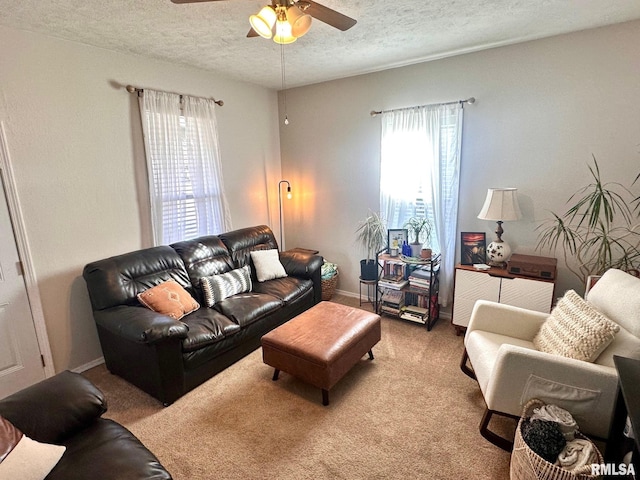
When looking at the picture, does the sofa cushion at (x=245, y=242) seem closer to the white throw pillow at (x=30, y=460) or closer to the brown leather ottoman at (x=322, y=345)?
the brown leather ottoman at (x=322, y=345)

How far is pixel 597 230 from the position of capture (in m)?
2.73

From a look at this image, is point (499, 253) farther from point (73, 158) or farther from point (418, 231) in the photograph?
point (73, 158)

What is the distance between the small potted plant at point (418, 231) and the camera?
11.2ft

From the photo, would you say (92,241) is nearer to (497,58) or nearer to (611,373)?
(611,373)

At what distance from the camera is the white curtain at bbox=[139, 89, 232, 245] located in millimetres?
3078

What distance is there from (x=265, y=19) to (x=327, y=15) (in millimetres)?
351

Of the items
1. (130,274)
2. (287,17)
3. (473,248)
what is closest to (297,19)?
(287,17)

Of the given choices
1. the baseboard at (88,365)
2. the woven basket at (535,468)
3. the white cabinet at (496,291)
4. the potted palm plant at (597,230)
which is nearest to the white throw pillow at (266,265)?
the baseboard at (88,365)

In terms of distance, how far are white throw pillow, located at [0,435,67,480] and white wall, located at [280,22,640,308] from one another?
329 cm

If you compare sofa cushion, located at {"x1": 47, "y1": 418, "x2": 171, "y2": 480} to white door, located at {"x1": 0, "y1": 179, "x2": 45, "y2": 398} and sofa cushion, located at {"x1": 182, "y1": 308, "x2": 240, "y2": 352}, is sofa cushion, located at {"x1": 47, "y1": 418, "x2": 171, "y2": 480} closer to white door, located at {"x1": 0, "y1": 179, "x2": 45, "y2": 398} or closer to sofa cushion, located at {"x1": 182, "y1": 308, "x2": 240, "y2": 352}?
sofa cushion, located at {"x1": 182, "y1": 308, "x2": 240, "y2": 352}

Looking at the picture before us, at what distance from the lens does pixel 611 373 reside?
63.7 inches

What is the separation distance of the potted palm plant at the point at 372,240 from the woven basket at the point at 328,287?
0.43 meters

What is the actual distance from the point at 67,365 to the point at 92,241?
105cm

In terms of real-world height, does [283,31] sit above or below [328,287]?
above
